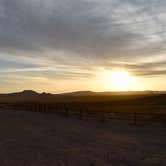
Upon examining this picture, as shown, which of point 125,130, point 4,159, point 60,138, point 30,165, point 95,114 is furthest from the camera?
point 95,114

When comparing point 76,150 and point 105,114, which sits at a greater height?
point 105,114

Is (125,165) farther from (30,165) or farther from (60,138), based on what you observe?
(60,138)

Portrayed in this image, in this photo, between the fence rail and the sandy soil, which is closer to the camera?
the sandy soil

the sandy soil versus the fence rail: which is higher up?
the fence rail

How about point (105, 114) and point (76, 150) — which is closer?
point (76, 150)

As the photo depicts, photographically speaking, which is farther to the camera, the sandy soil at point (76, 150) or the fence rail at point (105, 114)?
the fence rail at point (105, 114)

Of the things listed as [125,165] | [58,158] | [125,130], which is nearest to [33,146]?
[58,158]

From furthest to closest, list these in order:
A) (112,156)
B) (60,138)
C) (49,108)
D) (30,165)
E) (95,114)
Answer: (49,108) < (95,114) < (60,138) < (112,156) < (30,165)

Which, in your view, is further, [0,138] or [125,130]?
[125,130]

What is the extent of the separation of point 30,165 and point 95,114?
912 inches

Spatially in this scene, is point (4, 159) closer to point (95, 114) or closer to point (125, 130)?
point (125, 130)

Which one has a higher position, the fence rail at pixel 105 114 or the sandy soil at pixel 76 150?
the fence rail at pixel 105 114

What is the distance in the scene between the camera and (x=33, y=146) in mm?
15461

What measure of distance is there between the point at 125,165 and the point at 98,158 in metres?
1.31
